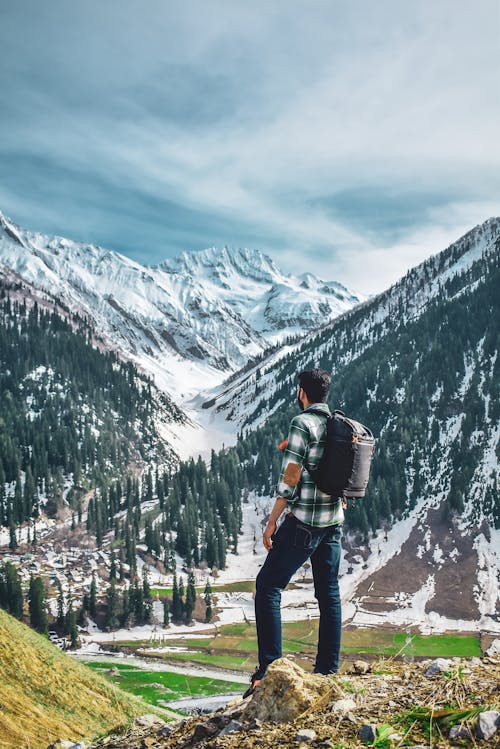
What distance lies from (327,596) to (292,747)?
11.5ft

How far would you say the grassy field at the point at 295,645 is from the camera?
107 m

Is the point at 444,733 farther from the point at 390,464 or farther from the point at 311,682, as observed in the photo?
the point at 390,464

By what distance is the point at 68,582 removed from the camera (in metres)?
140

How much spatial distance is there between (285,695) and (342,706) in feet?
2.59

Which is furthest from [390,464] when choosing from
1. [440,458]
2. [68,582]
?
[68,582]

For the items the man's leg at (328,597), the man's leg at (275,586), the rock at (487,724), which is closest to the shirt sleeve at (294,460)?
the man's leg at (275,586)

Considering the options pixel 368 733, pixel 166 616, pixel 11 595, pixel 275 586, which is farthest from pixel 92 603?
pixel 368 733

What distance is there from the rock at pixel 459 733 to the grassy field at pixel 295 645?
110 meters

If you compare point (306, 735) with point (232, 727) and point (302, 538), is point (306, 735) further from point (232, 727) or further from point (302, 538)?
point (302, 538)

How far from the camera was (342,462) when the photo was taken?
832 centimetres

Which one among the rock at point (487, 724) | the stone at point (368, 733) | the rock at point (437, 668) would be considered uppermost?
the rock at point (487, 724)

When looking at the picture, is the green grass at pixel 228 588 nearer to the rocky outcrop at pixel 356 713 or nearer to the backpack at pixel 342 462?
the rocky outcrop at pixel 356 713

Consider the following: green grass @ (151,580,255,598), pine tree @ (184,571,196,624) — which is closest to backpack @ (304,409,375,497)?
pine tree @ (184,571,196,624)

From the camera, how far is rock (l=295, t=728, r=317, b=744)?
5.59 metres
